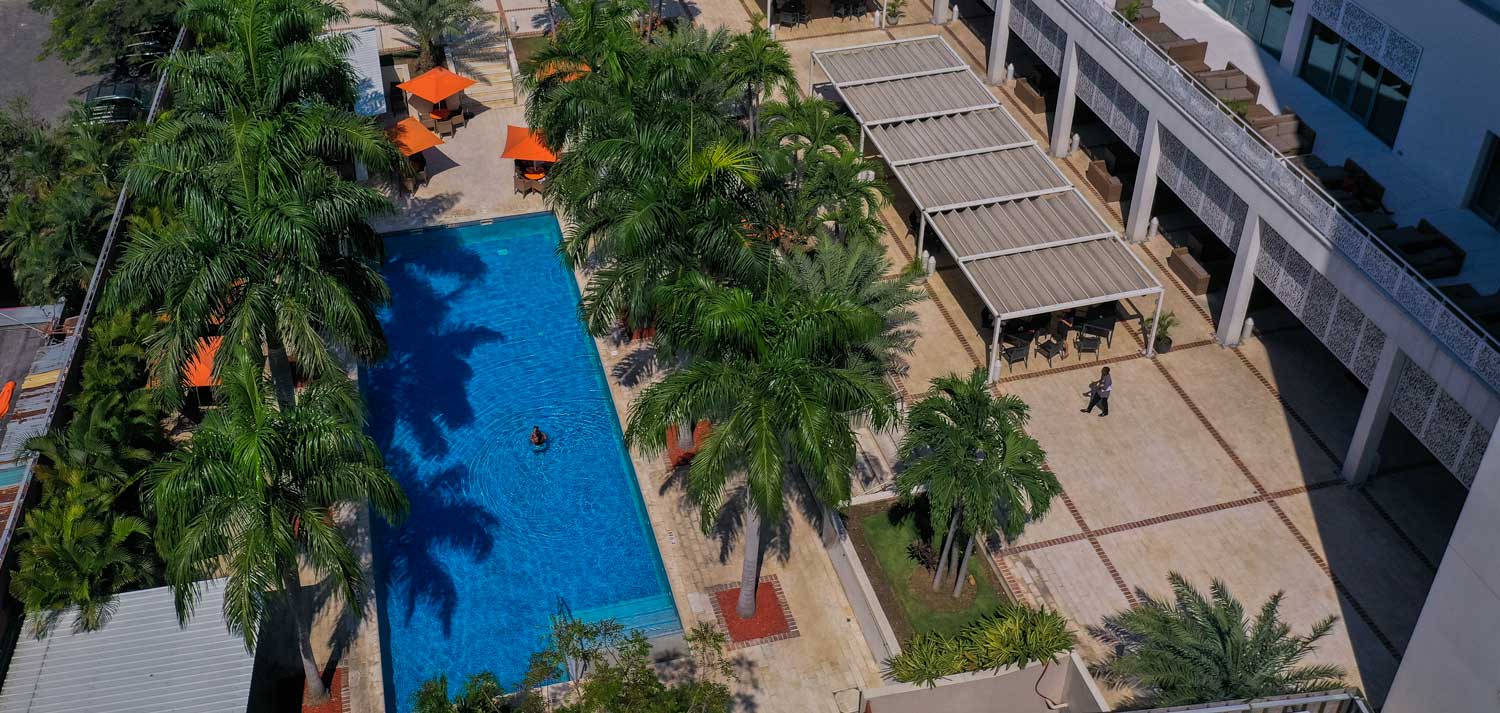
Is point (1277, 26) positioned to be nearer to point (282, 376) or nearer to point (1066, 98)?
point (1066, 98)

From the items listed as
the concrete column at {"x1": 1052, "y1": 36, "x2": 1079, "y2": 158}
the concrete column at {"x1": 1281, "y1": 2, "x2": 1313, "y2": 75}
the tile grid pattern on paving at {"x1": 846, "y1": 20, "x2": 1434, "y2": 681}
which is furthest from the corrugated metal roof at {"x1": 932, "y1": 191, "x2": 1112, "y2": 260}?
the concrete column at {"x1": 1281, "y1": 2, "x2": 1313, "y2": 75}

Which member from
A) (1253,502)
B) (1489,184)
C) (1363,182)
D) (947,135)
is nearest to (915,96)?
(947,135)

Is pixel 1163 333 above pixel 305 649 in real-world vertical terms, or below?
below

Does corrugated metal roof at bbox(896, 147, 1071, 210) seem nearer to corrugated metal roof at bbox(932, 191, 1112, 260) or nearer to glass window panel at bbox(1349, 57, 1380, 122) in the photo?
corrugated metal roof at bbox(932, 191, 1112, 260)

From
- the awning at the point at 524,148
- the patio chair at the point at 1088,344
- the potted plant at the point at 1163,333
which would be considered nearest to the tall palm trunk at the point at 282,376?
the awning at the point at 524,148

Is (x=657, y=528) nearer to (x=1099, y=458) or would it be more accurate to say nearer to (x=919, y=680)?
(x=919, y=680)

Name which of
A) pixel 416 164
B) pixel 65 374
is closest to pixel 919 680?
pixel 65 374

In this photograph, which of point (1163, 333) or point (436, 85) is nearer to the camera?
point (1163, 333)
